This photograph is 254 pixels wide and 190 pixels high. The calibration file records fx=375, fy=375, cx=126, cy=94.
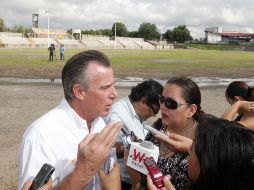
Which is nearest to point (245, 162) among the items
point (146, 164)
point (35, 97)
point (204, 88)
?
point (146, 164)

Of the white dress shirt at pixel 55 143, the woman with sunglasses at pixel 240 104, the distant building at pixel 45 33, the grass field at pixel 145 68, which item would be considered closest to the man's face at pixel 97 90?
the white dress shirt at pixel 55 143

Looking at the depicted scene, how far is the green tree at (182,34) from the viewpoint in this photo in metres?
135

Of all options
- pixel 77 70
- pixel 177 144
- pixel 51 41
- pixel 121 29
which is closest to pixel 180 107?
pixel 177 144

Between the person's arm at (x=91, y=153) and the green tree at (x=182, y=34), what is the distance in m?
136

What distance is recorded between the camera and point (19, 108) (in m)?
12.7

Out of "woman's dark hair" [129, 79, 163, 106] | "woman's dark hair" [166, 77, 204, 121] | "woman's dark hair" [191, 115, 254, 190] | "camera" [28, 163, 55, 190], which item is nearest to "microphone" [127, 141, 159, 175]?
"woman's dark hair" [191, 115, 254, 190]

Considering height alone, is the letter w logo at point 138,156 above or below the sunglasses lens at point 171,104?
below

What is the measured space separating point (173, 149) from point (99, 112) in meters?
0.64

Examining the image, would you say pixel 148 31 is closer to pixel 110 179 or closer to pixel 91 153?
pixel 110 179

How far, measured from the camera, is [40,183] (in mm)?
2043

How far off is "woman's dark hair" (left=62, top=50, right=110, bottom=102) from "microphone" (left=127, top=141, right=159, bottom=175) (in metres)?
0.61

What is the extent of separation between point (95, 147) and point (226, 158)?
0.74 meters

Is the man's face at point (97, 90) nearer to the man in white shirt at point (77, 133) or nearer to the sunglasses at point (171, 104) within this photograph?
the man in white shirt at point (77, 133)

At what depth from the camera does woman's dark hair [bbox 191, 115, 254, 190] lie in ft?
6.86
